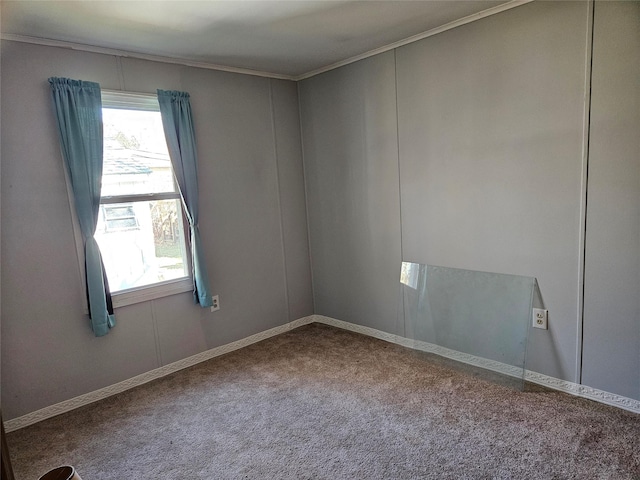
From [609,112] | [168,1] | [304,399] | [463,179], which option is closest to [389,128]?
[463,179]

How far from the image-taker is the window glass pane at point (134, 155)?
297 centimetres

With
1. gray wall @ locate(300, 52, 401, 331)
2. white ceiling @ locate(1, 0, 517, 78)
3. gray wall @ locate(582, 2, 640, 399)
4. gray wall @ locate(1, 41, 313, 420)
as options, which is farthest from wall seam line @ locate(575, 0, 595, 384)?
gray wall @ locate(1, 41, 313, 420)

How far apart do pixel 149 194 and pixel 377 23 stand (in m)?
2.01

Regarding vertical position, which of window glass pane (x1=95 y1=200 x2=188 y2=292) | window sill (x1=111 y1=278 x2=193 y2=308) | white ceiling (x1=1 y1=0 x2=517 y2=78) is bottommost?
window sill (x1=111 y1=278 x2=193 y2=308)

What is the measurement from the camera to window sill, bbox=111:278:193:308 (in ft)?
9.94

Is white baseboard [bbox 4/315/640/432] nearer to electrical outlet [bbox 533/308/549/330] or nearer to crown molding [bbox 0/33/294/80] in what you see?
electrical outlet [bbox 533/308/549/330]

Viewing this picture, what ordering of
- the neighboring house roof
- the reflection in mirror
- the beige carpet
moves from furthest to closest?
the neighboring house roof < the reflection in mirror < the beige carpet

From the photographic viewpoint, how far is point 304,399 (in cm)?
277

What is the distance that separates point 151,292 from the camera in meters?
3.18

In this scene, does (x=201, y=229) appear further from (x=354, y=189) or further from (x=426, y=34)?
(x=426, y=34)

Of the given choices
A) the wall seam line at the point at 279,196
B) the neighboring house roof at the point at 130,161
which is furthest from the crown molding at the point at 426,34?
the neighboring house roof at the point at 130,161

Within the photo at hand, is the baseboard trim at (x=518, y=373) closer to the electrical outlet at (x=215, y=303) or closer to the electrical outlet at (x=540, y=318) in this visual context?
the electrical outlet at (x=540, y=318)

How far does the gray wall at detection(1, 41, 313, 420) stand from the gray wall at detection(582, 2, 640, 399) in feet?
8.06

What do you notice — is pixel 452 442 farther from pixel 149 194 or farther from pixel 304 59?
pixel 304 59
